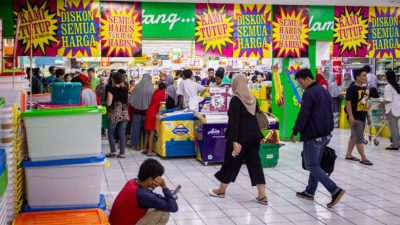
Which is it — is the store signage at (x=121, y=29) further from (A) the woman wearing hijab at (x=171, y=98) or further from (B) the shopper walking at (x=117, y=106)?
(A) the woman wearing hijab at (x=171, y=98)

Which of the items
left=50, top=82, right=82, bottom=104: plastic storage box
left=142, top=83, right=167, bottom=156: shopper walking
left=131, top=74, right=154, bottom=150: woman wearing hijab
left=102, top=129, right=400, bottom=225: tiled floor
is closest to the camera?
left=50, top=82, right=82, bottom=104: plastic storage box

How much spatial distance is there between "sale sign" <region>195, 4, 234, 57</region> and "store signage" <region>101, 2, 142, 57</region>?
1122mm

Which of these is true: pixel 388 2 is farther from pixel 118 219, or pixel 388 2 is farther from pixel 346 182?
pixel 118 219

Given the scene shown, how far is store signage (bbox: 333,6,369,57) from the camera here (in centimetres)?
1059

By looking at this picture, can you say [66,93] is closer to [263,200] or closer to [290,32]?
[263,200]

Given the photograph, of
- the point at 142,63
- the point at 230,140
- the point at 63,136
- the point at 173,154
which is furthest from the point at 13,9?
the point at 142,63

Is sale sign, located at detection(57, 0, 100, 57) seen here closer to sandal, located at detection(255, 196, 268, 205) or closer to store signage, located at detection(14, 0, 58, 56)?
store signage, located at detection(14, 0, 58, 56)

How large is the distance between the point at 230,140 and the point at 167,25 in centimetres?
422

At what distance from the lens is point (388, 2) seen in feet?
33.3

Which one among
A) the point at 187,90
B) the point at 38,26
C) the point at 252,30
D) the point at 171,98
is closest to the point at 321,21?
the point at 252,30

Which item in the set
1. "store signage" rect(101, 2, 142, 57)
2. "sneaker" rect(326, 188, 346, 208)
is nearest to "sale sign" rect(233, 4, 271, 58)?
"store signage" rect(101, 2, 142, 57)

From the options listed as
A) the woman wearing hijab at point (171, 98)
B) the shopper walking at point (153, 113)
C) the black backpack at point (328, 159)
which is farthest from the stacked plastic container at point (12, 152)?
the woman wearing hijab at point (171, 98)

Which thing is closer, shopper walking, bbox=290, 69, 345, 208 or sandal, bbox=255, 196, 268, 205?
shopper walking, bbox=290, 69, 345, 208

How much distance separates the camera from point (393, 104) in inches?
423
